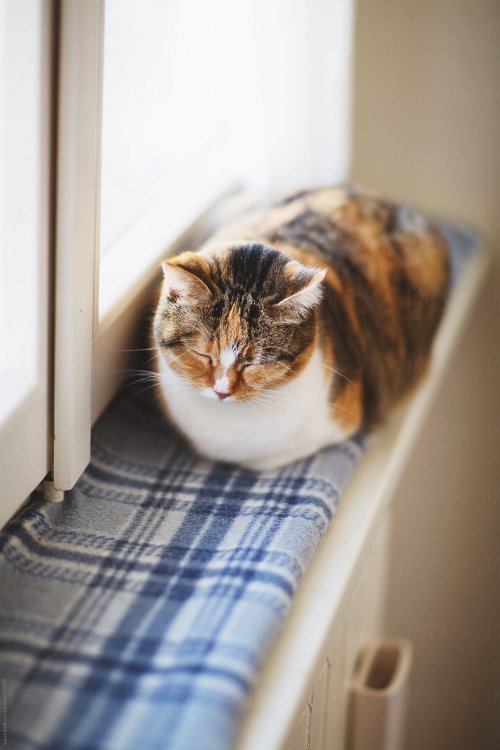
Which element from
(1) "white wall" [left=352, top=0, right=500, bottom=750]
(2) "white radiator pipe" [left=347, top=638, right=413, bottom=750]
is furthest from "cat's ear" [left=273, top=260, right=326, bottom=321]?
(1) "white wall" [left=352, top=0, right=500, bottom=750]

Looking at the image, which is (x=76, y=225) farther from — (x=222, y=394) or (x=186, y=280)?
(x=222, y=394)

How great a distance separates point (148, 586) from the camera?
74 centimetres

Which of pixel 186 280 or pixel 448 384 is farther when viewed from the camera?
pixel 448 384

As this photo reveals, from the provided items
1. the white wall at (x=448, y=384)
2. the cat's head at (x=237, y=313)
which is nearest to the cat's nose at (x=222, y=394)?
the cat's head at (x=237, y=313)

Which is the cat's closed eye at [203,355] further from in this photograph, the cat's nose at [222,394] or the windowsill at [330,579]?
the windowsill at [330,579]

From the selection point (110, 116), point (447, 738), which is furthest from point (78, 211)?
point (447, 738)

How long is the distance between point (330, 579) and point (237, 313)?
10.4 inches

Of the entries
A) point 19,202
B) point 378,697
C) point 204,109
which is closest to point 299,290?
point 19,202

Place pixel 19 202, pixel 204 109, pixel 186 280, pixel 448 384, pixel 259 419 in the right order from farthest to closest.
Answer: pixel 448 384, pixel 204 109, pixel 259 419, pixel 186 280, pixel 19 202

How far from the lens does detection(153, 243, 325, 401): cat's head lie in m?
0.81

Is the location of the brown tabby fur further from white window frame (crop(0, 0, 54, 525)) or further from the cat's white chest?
white window frame (crop(0, 0, 54, 525))

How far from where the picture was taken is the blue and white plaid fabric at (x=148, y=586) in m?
0.61

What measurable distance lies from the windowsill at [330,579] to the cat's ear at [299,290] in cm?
23

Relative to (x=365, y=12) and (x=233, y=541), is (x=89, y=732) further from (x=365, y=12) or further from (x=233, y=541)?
(x=365, y=12)
